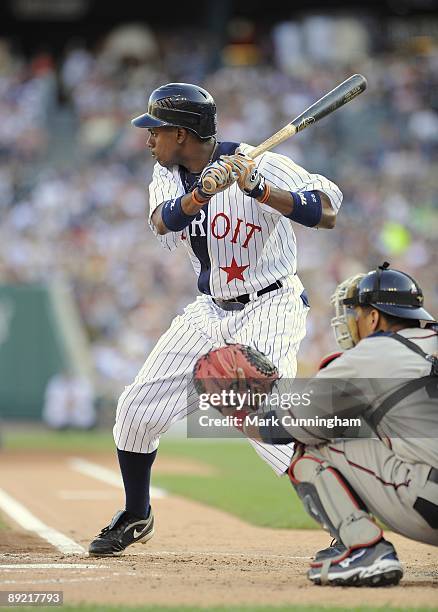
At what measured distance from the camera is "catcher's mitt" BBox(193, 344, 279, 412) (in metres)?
4.23

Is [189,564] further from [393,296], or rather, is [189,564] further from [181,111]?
[181,111]

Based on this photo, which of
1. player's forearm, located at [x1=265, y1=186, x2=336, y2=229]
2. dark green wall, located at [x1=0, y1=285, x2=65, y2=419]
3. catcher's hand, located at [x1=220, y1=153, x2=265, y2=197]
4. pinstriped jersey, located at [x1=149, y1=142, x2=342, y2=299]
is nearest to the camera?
catcher's hand, located at [x1=220, y1=153, x2=265, y2=197]

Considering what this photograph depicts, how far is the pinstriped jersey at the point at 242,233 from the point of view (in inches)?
191

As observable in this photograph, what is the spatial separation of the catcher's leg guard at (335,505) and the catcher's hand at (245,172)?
1.12 m

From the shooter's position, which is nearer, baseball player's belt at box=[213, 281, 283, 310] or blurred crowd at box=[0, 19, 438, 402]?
baseball player's belt at box=[213, 281, 283, 310]

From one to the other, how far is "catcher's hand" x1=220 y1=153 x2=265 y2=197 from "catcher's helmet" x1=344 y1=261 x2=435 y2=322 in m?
0.69

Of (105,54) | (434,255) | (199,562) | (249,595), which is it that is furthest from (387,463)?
(105,54)

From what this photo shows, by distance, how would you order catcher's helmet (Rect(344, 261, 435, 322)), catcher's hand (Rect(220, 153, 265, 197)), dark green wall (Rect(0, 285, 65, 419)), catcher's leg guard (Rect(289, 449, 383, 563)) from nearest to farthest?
1. catcher's leg guard (Rect(289, 449, 383, 563))
2. catcher's helmet (Rect(344, 261, 435, 322))
3. catcher's hand (Rect(220, 153, 265, 197))
4. dark green wall (Rect(0, 285, 65, 419))

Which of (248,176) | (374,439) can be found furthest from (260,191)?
(374,439)

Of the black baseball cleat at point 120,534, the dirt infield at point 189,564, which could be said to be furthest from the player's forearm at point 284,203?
the black baseball cleat at point 120,534

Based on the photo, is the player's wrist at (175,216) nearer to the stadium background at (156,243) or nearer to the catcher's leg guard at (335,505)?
the catcher's leg guard at (335,505)

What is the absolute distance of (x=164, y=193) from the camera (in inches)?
193

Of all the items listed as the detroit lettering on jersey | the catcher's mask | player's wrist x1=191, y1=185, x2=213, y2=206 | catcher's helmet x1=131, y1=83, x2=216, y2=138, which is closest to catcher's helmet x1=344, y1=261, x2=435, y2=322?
the catcher's mask

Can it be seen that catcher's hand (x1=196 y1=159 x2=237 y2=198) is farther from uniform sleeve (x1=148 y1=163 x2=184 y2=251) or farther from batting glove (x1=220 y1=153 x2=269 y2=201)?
uniform sleeve (x1=148 y1=163 x2=184 y2=251)
